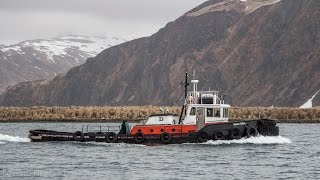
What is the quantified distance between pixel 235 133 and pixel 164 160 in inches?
400

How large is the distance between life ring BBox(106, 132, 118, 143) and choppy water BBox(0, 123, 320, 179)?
43cm

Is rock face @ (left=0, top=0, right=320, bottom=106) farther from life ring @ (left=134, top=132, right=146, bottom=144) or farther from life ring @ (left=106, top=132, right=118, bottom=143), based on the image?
life ring @ (left=134, top=132, right=146, bottom=144)

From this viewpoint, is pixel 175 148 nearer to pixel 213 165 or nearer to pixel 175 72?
pixel 213 165

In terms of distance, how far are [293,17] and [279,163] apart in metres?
135

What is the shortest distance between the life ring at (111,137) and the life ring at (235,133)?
30.2 feet

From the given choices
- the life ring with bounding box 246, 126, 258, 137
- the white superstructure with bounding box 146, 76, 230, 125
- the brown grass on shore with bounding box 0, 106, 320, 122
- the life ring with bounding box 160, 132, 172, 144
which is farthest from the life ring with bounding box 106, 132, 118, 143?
the brown grass on shore with bounding box 0, 106, 320, 122

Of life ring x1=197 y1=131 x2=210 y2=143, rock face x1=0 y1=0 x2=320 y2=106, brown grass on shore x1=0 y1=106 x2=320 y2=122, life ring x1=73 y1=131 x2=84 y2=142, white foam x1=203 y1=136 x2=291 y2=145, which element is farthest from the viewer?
rock face x1=0 y1=0 x2=320 y2=106

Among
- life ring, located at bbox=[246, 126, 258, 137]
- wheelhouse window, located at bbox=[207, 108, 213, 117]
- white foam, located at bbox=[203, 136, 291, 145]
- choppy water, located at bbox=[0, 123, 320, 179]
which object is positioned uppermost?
wheelhouse window, located at bbox=[207, 108, 213, 117]

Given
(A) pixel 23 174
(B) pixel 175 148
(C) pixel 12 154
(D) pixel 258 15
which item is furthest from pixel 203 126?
(D) pixel 258 15

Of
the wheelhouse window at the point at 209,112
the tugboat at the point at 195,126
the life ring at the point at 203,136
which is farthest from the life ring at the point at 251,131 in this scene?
the life ring at the point at 203,136

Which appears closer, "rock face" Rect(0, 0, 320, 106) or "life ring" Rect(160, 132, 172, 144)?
"life ring" Rect(160, 132, 172, 144)

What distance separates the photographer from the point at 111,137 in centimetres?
5756

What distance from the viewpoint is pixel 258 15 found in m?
187

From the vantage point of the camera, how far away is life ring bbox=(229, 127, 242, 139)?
181 feet
